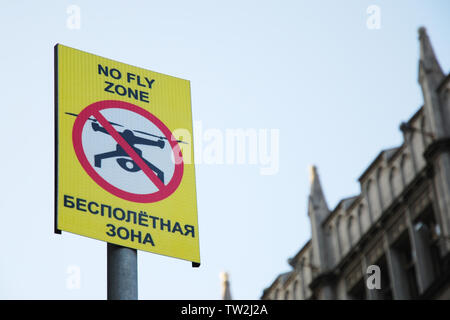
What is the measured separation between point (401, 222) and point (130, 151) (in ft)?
68.3

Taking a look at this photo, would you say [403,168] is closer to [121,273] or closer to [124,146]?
[124,146]

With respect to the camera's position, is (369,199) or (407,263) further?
(369,199)

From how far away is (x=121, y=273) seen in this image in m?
7.00

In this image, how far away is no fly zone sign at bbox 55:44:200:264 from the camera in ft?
23.9

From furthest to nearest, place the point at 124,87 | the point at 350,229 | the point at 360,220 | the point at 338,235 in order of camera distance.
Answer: the point at 338,235 → the point at 350,229 → the point at 360,220 → the point at 124,87

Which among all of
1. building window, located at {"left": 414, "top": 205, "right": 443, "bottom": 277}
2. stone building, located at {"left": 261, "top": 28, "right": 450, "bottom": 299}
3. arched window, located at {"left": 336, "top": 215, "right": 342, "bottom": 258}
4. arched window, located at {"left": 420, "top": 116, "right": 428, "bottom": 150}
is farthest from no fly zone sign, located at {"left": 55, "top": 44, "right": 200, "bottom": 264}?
arched window, located at {"left": 336, "top": 215, "right": 342, "bottom": 258}

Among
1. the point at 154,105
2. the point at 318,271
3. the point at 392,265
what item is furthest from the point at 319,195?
the point at 154,105

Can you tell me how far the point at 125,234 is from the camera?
7254mm

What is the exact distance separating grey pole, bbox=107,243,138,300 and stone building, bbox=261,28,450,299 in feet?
59.8

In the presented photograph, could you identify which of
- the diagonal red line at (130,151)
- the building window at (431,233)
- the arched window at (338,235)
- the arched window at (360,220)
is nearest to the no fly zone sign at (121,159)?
the diagonal red line at (130,151)

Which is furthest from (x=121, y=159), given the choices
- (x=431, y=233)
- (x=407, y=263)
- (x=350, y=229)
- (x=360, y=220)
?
(x=350, y=229)

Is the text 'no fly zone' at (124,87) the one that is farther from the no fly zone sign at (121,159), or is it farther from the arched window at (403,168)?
the arched window at (403,168)
